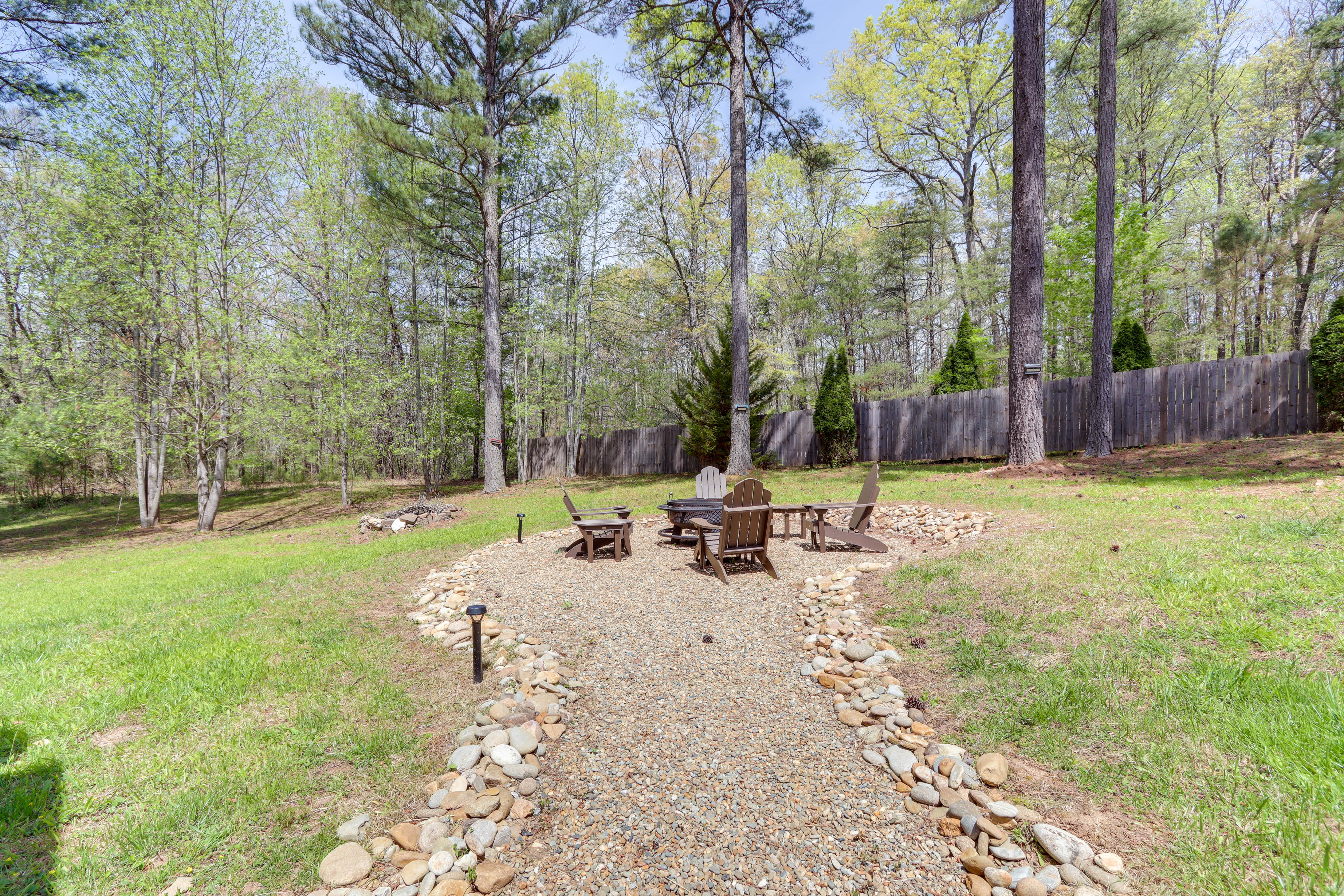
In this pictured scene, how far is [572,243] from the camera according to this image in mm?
16297

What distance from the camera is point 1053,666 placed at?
266 cm

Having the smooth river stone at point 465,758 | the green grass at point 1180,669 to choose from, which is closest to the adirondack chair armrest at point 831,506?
the green grass at point 1180,669

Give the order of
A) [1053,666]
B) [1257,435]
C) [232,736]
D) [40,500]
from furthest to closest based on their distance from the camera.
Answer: [40,500] → [1257,435] → [1053,666] → [232,736]

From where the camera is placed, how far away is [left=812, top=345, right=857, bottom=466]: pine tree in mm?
13000

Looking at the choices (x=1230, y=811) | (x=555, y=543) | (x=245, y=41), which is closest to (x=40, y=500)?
(x=245, y=41)

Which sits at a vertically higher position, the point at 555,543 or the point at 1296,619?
the point at 1296,619

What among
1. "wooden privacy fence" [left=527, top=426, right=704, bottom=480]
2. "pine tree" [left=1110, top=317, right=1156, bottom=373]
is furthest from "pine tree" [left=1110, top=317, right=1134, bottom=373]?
"wooden privacy fence" [left=527, top=426, right=704, bottom=480]

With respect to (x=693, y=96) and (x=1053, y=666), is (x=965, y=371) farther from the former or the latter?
(x=1053, y=666)

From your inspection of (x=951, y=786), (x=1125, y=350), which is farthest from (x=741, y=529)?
(x=1125, y=350)

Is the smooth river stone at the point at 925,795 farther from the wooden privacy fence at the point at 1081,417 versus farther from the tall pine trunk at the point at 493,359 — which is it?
the tall pine trunk at the point at 493,359

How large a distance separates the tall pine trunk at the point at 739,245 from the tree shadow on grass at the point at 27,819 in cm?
1049

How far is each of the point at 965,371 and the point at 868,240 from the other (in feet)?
23.5

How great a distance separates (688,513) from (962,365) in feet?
44.3

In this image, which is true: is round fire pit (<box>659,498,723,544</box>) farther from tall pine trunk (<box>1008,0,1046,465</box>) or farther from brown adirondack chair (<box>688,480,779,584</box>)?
tall pine trunk (<box>1008,0,1046,465</box>)
